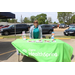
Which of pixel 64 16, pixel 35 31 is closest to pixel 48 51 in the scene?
pixel 35 31

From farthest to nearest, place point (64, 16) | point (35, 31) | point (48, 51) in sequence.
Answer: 1. point (64, 16)
2. point (35, 31)
3. point (48, 51)

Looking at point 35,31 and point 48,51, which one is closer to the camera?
point 48,51


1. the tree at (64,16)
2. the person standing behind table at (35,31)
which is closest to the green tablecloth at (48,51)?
the person standing behind table at (35,31)

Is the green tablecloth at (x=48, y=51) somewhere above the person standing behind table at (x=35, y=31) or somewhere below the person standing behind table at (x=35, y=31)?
below

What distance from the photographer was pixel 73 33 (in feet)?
41.5

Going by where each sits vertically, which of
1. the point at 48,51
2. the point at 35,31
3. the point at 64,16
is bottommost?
the point at 48,51

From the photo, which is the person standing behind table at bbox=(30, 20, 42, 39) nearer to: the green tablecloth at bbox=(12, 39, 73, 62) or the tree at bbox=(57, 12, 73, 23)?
the green tablecloth at bbox=(12, 39, 73, 62)

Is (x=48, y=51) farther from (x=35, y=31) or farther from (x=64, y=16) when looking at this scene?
(x=64, y=16)

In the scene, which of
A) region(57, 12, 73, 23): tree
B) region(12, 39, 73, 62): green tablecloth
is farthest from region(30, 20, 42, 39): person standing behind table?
region(57, 12, 73, 23): tree

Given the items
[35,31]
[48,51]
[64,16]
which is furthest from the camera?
[64,16]

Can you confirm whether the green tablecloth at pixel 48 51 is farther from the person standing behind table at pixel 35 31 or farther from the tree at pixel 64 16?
the tree at pixel 64 16

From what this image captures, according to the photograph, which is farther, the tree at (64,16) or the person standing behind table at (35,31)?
the tree at (64,16)
